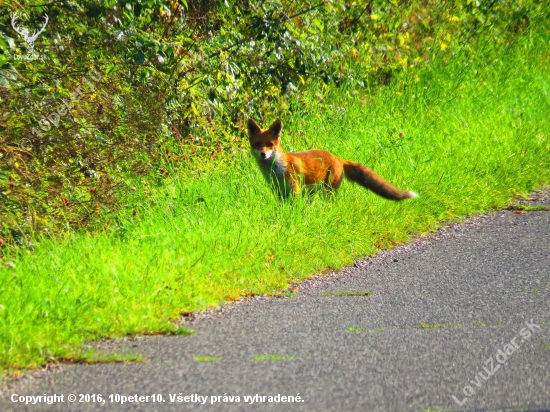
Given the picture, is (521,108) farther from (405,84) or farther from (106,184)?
(106,184)

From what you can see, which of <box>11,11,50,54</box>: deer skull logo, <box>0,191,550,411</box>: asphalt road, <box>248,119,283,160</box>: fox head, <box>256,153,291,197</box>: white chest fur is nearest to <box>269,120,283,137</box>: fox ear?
<box>248,119,283,160</box>: fox head

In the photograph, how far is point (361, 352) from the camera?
15.4 ft

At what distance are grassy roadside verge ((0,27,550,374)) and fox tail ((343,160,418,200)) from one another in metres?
0.14

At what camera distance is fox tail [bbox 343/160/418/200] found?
7816 mm

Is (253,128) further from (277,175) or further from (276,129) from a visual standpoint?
(277,175)

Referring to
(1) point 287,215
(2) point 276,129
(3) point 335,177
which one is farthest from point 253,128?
(1) point 287,215

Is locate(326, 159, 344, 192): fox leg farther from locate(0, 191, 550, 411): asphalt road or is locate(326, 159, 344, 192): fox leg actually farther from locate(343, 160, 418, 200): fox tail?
locate(0, 191, 550, 411): asphalt road

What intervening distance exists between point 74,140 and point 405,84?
5783 millimetres

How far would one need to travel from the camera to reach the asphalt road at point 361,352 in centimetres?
398

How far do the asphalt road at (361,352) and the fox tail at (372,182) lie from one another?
3.78 feet

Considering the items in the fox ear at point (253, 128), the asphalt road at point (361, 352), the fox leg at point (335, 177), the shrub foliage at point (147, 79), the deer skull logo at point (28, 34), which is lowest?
the asphalt road at point (361, 352)

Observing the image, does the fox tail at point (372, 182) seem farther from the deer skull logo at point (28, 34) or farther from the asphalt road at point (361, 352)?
the deer skull logo at point (28, 34)

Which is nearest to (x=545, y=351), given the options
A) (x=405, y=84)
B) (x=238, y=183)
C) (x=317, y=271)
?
(x=317, y=271)

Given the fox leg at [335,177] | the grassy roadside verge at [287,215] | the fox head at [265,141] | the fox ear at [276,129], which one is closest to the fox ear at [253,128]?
the fox head at [265,141]
